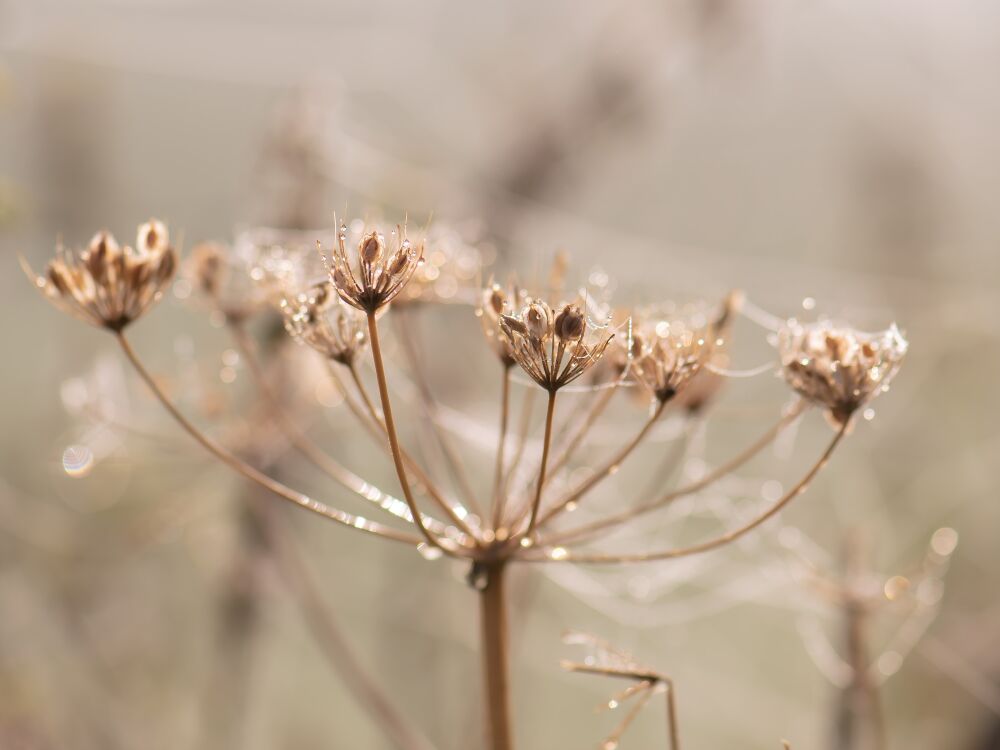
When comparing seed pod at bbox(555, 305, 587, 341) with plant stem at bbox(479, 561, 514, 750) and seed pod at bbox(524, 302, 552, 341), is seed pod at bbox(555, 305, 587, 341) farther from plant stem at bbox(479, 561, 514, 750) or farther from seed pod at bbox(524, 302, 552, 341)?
plant stem at bbox(479, 561, 514, 750)

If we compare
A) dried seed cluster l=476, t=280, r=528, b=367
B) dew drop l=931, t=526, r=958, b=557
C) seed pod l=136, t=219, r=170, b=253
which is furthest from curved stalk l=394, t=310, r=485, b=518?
dew drop l=931, t=526, r=958, b=557

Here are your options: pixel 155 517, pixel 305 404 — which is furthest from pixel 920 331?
pixel 155 517

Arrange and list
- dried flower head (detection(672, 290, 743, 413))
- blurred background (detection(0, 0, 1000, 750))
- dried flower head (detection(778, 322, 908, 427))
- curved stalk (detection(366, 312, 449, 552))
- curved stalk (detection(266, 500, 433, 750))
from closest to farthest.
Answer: curved stalk (detection(366, 312, 449, 552)) → dried flower head (detection(778, 322, 908, 427)) → dried flower head (detection(672, 290, 743, 413)) → curved stalk (detection(266, 500, 433, 750)) → blurred background (detection(0, 0, 1000, 750))

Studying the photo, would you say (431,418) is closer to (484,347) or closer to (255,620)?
(255,620)

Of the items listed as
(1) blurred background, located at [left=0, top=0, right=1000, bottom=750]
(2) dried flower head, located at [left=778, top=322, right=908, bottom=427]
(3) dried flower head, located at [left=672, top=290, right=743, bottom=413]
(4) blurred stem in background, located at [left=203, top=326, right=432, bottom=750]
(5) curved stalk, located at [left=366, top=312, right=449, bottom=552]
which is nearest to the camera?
(5) curved stalk, located at [left=366, top=312, right=449, bottom=552]

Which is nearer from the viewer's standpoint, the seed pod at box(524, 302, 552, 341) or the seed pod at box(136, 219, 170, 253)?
the seed pod at box(524, 302, 552, 341)

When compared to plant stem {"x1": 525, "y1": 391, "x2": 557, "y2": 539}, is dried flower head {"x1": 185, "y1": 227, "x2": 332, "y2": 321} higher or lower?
higher

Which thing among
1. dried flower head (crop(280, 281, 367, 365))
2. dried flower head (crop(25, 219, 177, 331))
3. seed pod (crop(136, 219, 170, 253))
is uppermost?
seed pod (crop(136, 219, 170, 253))

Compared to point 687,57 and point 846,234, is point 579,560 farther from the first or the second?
point 846,234
